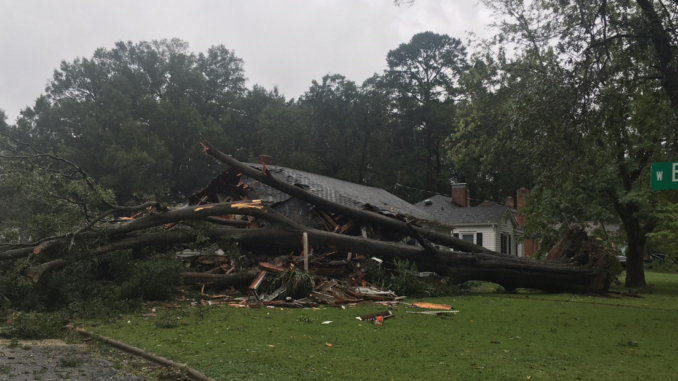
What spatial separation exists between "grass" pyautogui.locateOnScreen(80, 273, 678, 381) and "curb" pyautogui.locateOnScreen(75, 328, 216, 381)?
0.12 m

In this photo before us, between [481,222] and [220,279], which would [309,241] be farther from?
[481,222]

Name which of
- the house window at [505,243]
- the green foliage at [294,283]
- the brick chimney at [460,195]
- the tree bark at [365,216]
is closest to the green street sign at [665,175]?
the green foliage at [294,283]

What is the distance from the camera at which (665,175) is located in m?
6.22

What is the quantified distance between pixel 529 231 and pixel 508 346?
13.3m

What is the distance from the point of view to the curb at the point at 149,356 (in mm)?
5591

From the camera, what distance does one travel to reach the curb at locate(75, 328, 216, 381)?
559 centimetres

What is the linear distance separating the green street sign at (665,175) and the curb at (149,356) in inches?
208

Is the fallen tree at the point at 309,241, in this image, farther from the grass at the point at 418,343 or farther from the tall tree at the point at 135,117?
the tall tree at the point at 135,117

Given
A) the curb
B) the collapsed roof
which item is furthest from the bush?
the collapsed roof

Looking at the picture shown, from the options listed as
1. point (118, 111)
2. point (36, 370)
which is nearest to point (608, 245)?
point (36, 370)

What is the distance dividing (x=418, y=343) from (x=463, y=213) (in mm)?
27818

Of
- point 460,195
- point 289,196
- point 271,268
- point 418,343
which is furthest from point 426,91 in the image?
point 418,343

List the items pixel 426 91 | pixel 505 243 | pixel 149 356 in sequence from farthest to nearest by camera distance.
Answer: pixel 426 91 < pixel 505 243 < pixel 149 356

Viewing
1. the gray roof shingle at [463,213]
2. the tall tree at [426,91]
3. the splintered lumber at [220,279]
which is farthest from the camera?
the tall tree at [426,91]
